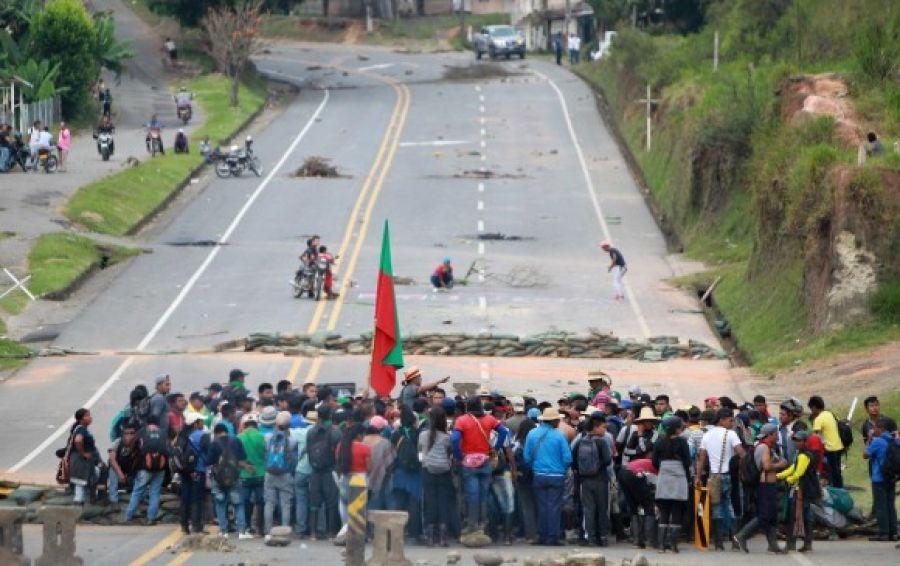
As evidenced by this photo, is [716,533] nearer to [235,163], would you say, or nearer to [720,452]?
[720,452]

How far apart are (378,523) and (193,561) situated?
8.02 ft

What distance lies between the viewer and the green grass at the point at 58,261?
Result: 42.6 m

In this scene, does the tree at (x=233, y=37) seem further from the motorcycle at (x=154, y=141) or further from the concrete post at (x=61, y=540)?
the concrete post at (x=61, y=540)

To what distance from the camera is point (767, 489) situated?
20.8m

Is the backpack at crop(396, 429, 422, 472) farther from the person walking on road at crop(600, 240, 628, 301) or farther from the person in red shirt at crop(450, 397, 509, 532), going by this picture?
the person walking on road at crop(600, 240, 628, 301)

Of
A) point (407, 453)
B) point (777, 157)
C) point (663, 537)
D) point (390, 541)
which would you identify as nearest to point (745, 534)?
point (663, 537)

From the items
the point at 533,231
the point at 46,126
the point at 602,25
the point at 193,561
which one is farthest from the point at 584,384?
the point at 602,25

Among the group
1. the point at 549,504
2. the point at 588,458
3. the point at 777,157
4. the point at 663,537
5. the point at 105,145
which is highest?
the point at 777,157

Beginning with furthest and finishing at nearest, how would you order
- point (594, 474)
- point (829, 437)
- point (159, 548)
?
point (829, 437) → point (594, 474) → point (159, 548)

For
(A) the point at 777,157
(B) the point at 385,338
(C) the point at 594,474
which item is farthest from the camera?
(A) the point at 777,157

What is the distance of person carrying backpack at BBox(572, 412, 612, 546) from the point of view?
2108 centimetres

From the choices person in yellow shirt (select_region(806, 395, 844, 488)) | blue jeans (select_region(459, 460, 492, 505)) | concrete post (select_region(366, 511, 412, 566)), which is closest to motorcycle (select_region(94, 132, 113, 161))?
person in yellow shirt (select_region(806, 395, 844, 488))

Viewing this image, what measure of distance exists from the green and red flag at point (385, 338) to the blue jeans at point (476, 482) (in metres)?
4.29

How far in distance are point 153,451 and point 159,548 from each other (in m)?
1.79
